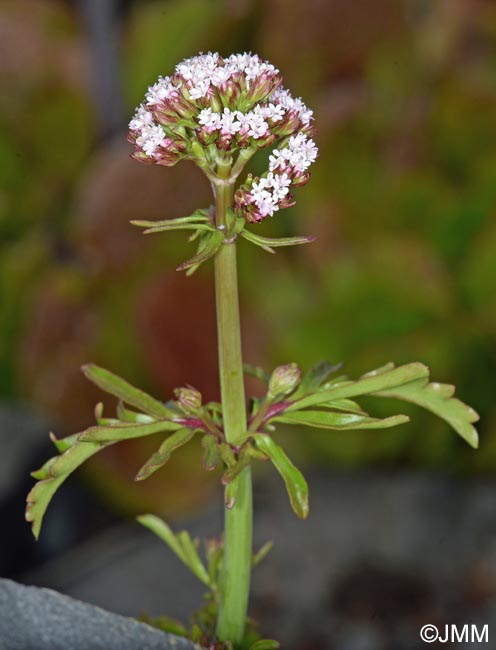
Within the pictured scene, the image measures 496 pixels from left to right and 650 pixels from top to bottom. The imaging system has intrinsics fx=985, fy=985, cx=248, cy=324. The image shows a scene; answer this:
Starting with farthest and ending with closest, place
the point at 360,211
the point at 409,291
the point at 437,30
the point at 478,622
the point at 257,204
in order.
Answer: the point at 437,30, the point at 360,211, the point at 409,291, the point at 478,622, the point at 257,204

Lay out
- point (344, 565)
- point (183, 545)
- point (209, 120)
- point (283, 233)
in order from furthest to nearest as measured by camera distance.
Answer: point (283, 233) → point (344, 565) → point (183, 545) → point (209, 120)

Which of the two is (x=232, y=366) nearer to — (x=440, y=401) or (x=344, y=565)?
(x=440, y=401)

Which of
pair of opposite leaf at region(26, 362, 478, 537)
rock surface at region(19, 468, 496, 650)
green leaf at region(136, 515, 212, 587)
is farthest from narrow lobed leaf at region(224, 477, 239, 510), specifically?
rock surface at region(19, 468, 496, 650)

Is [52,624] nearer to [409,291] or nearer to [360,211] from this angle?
[409,291]

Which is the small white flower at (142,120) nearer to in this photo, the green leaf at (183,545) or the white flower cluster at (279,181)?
the white flower cluster at (279,181)

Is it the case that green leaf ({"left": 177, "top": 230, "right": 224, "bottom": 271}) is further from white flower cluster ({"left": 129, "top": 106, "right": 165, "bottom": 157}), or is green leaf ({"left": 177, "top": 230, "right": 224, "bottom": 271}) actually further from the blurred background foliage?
the blurred background foliage

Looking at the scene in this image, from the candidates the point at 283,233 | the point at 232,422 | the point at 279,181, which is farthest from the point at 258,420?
the point at 283,233

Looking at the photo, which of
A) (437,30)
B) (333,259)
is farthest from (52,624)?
(437,30)
